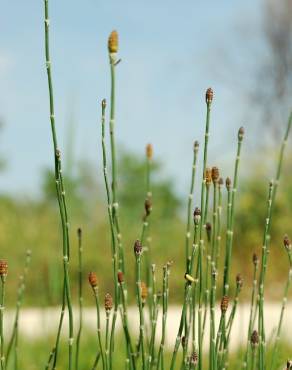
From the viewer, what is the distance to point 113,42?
4.42ft

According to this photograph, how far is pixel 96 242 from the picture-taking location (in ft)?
27.8

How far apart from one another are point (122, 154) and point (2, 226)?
4905 mm

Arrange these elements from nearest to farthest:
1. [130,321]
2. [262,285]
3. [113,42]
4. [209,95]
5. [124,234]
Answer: [113,42], [209,95], [262,285], [130,321], [124,234]

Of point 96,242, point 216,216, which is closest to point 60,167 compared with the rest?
point 216,216

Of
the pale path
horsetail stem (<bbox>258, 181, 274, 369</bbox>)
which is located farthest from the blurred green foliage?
horsetail stem (<bbox>258, 181, 274, 369</bbox>)

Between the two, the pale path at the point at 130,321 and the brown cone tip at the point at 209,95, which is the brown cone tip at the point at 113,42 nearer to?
the brown cone tip at the point at 209,95

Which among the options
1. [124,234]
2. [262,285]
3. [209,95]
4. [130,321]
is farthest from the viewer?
[124,234]

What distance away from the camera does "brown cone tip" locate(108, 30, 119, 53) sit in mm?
1339

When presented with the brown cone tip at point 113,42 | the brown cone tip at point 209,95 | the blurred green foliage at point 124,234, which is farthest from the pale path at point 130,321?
the brown cone tip at point 113,42

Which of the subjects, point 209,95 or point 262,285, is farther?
point 262,285

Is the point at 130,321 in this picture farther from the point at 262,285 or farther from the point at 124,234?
the point at 262,285

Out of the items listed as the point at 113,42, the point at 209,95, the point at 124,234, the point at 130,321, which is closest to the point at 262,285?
the point at 209,95

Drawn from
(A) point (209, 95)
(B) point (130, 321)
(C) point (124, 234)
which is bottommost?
(B) point (130, 321)

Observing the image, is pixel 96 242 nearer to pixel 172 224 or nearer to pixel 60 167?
pixel 172 224
